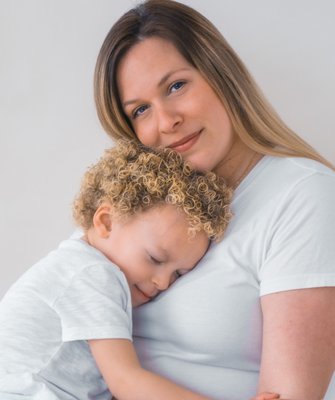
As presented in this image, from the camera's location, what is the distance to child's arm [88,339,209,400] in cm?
137

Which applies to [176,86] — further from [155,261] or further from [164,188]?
[155,261]

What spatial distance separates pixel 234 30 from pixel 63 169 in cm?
76

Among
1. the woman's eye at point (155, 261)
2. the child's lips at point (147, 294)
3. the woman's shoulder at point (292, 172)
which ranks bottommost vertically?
the child's lips at point (147, 294)

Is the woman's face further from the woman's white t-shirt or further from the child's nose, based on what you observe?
the child's nose

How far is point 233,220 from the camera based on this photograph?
5.13 feet

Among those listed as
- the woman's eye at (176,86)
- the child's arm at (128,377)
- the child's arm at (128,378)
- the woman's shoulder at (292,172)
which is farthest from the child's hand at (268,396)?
the woman's eye at (176,86)

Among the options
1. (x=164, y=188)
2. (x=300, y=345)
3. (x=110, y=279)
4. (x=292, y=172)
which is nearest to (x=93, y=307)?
(x=110, y=279)

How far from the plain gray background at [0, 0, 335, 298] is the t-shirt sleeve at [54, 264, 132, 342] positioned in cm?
95

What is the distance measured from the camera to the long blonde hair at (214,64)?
171 cm

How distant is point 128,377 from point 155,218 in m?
0.36

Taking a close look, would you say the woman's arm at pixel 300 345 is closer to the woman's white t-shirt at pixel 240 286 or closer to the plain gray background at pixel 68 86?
the woman's white t-shirt at pixel 240 286

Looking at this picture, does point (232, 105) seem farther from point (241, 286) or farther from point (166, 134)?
point (241, 286)

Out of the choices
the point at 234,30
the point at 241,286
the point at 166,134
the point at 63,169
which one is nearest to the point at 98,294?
the point at 241,286

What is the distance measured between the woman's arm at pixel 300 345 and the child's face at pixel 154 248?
235mm
